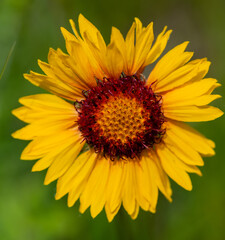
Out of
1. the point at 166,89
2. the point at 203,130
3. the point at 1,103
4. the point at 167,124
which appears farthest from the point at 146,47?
the point at 1,103

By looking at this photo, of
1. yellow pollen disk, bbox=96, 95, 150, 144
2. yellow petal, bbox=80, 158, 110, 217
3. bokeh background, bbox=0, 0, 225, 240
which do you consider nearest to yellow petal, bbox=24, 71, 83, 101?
yellow pollen disk, bbox=96, 95, 150, 144

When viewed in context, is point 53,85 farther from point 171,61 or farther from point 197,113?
point 197,113

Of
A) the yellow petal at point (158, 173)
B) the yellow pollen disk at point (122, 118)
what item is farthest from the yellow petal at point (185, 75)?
the yellow petal at point (158, 173)

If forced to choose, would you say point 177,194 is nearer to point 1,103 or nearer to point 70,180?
point 70,180

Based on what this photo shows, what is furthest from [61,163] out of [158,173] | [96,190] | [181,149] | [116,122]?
[181,149]

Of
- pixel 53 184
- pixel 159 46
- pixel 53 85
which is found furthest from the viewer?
pixel 53 184

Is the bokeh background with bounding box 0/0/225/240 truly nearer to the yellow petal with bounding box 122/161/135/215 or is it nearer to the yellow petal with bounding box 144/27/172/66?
the yellow petal with bounding box 122/161/135/215
